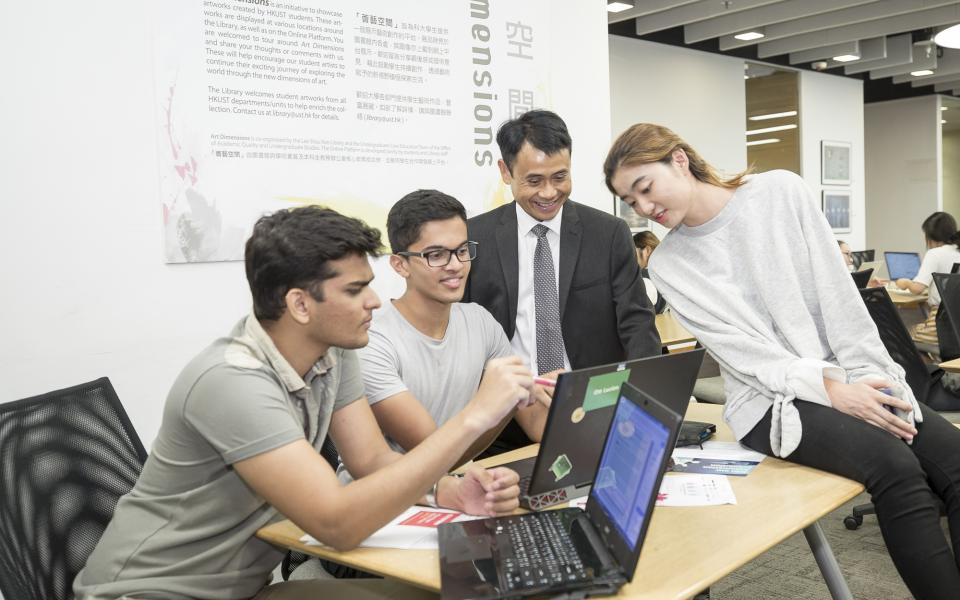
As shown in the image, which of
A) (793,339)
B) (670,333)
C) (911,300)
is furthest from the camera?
(911,300)

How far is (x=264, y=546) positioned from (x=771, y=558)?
241 centimetres

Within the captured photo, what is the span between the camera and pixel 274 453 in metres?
1.45

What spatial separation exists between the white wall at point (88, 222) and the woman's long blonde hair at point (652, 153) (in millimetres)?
1585

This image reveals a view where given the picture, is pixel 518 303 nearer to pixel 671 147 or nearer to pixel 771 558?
pixel 671 147

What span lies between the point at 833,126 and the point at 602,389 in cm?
987

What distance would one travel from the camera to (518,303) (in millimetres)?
2668

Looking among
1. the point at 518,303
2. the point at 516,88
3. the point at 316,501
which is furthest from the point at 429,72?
the point at 316,501

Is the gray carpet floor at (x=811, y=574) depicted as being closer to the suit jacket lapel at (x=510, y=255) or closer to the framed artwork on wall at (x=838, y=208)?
the suit jacket lapel at (x=510, y=255)

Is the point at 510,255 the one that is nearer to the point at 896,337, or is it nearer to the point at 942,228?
the point at 896,337

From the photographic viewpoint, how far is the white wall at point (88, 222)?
2494 millimetres

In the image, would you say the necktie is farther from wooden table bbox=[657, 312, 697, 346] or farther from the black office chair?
the black office chair

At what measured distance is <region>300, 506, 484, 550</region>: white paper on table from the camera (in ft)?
5.06

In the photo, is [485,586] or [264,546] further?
[264,546]

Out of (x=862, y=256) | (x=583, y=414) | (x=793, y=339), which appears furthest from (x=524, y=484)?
(x=862, y=256)
